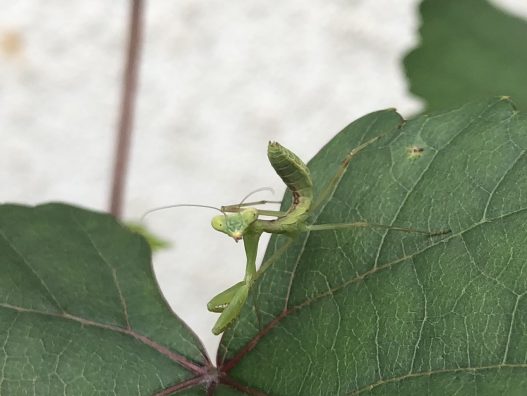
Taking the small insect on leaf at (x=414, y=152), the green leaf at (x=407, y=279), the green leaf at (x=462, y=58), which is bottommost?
the green leaf at (x=407, y=279)

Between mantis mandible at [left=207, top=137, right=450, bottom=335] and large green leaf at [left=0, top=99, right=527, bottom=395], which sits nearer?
large green leaf at [left=0, top=99, right=527, bottom=395]

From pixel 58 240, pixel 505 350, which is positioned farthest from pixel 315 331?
pixel 58 240

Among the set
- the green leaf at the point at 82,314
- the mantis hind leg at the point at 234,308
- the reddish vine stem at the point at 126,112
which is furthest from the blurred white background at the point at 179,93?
the mantis hind leg at the point at 234,308

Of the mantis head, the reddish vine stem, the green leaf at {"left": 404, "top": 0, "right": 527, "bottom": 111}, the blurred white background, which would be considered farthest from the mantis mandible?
the blurred white background

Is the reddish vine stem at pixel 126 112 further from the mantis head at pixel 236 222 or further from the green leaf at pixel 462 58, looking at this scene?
the green leaf at pixel 462 58

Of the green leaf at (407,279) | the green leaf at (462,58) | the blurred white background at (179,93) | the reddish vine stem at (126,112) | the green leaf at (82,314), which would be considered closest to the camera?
the green leaf at (407,279)

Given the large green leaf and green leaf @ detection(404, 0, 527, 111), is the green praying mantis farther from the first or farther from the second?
green leaf @ detection(404, 0, 527, 111)

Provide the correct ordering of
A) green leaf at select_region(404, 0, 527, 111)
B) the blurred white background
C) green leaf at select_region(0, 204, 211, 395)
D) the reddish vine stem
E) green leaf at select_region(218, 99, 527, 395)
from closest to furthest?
1. green leaf at select_region(218, 99, 527, 395)
2. green leaf at select_region(0, 204, 211, 395)
3. the reddish vine stem
4. green leaf at select_region(404, 0, 527, 111)
5. the blurred white background

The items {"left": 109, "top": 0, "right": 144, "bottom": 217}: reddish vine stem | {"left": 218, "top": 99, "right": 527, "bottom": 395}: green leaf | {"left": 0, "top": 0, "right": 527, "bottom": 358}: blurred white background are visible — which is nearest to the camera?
{"left": 218, "top": 99, "right": 527, "bottom": 395}: green leaf
